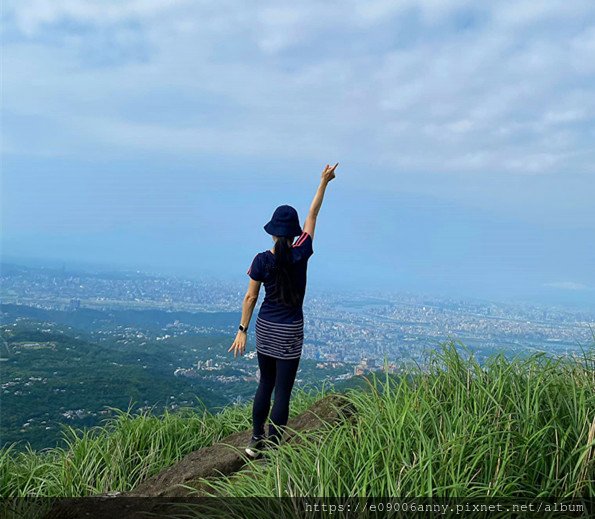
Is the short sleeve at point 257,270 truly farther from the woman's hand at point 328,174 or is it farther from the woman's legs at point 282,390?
the woman's hand at point 328,174

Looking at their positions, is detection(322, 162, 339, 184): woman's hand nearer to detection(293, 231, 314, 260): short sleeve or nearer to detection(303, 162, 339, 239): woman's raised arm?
detection(303, 162, 339, 239): woman's raised arm

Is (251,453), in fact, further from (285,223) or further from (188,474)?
(285,223)

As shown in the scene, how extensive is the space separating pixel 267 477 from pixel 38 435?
473 inches

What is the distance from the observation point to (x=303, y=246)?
16.9ft

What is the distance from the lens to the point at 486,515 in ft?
10.9

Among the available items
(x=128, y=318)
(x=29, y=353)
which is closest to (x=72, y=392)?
(x=29, y=353)

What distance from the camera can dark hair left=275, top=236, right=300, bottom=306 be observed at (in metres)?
5.00

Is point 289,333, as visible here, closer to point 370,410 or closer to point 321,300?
point 370,410

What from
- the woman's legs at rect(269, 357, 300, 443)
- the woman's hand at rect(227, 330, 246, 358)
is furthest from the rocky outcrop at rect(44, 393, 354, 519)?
the woman's hand at rect(227, 330, 246, 358)

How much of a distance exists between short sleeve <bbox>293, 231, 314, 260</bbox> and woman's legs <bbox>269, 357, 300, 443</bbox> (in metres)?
0.88

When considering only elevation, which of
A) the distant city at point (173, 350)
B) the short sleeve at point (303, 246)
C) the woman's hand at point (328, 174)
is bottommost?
the distant city at point (173, 350)

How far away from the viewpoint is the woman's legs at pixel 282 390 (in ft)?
16.7

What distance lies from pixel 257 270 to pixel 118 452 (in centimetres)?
265

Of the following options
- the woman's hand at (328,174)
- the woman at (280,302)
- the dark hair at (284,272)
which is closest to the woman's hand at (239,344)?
the woman at (280,302)
